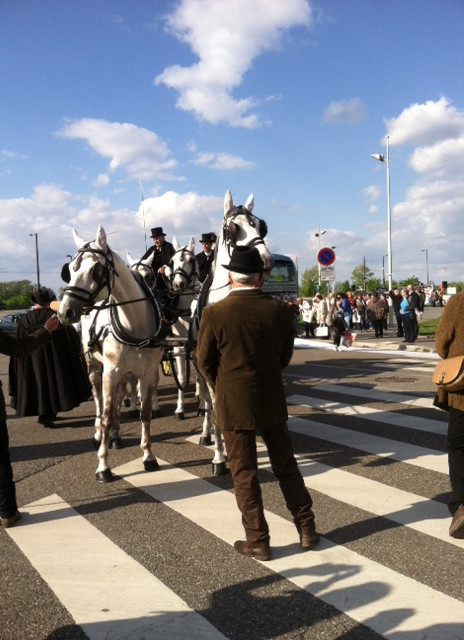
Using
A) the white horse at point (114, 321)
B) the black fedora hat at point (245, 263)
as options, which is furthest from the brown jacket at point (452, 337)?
the white horse at point (114, 321)

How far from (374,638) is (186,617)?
1.03 m

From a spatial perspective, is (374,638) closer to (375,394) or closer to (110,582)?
(110,582)

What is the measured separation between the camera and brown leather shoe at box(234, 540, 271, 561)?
13.2 ft

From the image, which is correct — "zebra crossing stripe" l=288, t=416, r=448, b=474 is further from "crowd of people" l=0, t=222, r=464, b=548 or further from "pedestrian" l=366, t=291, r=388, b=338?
"pedestrian" l=366, t=291, r=388, b=338

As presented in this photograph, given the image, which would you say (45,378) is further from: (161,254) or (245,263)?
(245,263)

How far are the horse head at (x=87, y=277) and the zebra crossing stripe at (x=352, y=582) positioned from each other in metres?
2.07

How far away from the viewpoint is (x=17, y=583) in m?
3.85

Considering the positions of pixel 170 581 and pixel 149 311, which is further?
pixel 149 311

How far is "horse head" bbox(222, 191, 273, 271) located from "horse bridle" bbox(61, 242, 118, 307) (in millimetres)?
1220

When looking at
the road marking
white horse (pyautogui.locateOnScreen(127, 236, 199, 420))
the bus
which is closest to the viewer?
the road marking

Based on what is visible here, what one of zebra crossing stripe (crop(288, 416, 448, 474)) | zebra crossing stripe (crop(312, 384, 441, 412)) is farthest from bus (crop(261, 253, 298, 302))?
zebra crossing stripe (crop(288, 416, 448, 474))

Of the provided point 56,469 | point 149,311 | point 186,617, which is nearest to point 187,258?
point 149,311

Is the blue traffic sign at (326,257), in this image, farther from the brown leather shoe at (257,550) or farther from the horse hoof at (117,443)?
the brown leather shoe at (257,550)

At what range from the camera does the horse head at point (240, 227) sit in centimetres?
539
